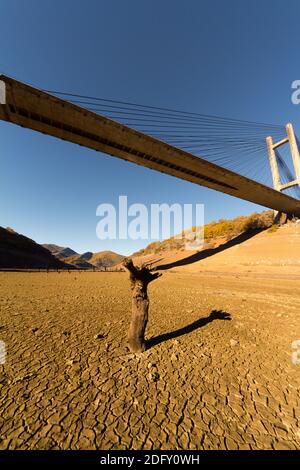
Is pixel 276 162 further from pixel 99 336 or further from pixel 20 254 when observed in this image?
pixel 20 254

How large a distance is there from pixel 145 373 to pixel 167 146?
24.3m

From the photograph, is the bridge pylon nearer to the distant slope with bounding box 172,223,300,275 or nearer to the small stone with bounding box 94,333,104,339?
the distant slope with bounding box 172,223,300,275

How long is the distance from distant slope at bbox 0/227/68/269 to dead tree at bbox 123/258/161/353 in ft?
133

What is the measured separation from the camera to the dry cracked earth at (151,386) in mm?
2635

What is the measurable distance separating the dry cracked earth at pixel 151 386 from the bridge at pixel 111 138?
18906 mm

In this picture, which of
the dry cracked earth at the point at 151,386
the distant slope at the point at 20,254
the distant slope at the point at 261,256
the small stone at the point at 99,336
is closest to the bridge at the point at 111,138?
the distant slope at the point at 261,256

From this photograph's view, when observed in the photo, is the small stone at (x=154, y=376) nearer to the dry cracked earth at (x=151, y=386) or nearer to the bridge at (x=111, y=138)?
the dry cracked earth at (x=151, y=386)

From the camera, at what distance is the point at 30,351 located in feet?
15.6

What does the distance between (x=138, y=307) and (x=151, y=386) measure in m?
1.66

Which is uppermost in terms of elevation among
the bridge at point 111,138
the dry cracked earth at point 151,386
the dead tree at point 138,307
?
the bridge at point 111,138

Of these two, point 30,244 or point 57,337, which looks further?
point 30,244

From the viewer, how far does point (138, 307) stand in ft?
16.3
